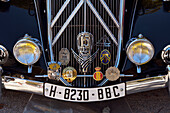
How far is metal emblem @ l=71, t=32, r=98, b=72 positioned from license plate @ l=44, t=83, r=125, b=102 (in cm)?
26

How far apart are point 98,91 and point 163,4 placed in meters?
1.32

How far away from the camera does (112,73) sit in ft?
8.43

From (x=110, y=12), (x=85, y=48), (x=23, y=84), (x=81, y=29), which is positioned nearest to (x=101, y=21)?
(x=110, y=12)

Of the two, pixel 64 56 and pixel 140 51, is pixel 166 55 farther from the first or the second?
pixel 64 56

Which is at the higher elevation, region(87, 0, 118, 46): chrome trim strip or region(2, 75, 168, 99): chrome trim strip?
region(87, 0, 118, 46): chrome trim strip

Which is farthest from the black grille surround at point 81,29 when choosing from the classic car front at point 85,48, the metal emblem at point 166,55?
the metal emblem at point 166,55

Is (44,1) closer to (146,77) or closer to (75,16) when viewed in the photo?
(75,16)

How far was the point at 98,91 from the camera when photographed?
2486 mm

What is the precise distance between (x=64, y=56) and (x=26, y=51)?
1.46 feet

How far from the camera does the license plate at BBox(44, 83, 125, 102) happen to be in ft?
8.12

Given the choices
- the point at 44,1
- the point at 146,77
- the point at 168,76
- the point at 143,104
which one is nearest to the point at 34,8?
the point at 44,1

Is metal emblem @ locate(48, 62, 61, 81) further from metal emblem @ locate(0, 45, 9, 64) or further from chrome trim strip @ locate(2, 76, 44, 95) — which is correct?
metal emblem @ locate(0, 45, 9, 64)

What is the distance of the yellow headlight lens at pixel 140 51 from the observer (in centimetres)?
239

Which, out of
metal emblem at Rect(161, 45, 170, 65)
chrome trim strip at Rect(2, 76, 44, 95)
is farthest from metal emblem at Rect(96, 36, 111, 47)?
chrome trim strip at Rect(2, 76, 44, 95)
